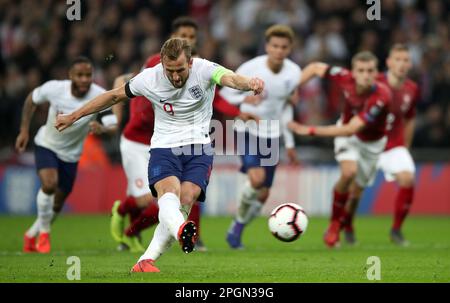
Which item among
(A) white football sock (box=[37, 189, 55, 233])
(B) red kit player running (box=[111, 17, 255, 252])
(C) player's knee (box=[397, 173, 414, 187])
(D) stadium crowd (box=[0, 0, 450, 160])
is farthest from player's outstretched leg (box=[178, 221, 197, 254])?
(D) stadium crowd (box=[0, 0, 450, 160])

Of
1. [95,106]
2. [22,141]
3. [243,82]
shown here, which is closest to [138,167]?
[22,141]

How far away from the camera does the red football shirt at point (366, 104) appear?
501 inches

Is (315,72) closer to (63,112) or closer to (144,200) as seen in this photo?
(144,200)

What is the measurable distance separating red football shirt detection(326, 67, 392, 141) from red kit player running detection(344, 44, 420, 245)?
0.44m

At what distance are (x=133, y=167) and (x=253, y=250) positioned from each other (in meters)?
1.86

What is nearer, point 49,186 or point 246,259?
point 246,259

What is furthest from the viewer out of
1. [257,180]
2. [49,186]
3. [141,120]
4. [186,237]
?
[257,180]

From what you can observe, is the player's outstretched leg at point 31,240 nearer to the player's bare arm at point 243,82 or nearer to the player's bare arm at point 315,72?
the player's bare arm at point 315,72

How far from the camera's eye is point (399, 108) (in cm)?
1413

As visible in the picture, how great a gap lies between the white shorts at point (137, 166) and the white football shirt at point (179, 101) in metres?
2.65

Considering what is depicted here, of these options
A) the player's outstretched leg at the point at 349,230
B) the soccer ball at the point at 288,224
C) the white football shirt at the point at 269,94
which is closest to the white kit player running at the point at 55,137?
the white football shirt at the point at 269,94

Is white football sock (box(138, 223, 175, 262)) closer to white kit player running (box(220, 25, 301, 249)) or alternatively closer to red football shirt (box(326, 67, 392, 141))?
→ white kit player running (box(220, 25, 301, 249))

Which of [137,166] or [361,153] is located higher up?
[361,153]

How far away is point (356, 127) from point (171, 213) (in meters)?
4.46
